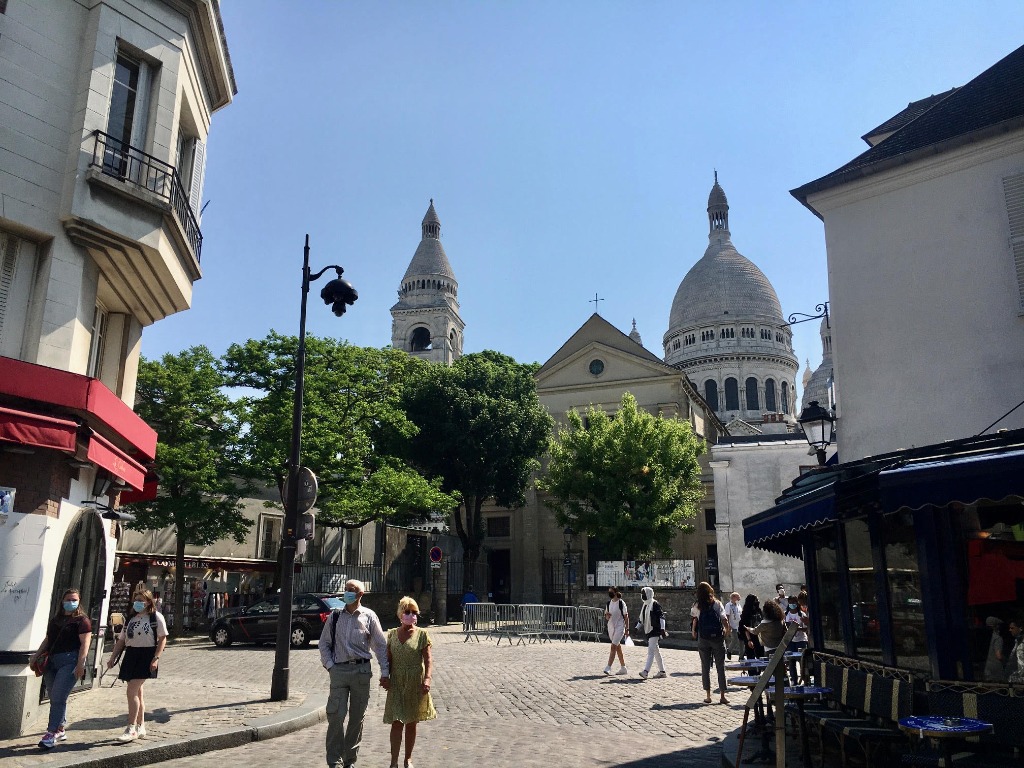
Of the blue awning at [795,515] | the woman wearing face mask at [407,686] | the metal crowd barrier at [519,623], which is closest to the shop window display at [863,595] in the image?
the blue awning at [795,515]

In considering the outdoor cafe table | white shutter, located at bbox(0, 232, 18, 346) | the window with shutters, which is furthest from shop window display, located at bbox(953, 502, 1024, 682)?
white shutter, located at bbox(0, 232, 18, 346)

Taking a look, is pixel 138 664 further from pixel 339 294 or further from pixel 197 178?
pixel 197 178

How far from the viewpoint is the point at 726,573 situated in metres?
28.6

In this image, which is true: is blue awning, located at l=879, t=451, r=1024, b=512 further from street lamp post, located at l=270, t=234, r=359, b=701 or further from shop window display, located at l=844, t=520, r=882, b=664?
street lamp post, located at l=270, t=234, r=359, b=701

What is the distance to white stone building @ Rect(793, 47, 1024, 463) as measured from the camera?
12930 mm

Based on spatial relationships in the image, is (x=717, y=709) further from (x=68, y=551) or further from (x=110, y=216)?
(x=110, y=216)

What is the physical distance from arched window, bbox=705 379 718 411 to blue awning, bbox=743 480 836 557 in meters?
78.4

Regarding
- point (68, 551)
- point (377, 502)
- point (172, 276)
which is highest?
point (172, 276)

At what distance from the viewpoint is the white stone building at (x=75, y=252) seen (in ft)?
29.8

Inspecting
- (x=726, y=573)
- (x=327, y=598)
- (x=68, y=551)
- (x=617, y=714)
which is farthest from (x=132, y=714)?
(x=726, y=573)

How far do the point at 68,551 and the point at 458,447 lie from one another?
31615 millimetres

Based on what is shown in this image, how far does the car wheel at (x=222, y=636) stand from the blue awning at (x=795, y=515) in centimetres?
1557

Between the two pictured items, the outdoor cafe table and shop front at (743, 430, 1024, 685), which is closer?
the outdoor cafe table

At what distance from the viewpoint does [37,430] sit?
873cm
